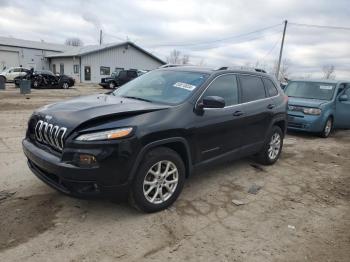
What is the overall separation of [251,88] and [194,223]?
2.68 m

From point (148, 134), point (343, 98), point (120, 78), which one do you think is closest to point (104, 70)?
point (120, 78)

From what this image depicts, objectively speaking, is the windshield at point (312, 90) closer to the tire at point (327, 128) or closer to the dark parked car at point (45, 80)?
the tire at point (327, 128)

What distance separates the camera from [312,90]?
10.1 meters

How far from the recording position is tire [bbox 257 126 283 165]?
5945mm

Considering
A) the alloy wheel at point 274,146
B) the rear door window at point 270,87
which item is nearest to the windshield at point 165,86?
the rear door window at point 270,87

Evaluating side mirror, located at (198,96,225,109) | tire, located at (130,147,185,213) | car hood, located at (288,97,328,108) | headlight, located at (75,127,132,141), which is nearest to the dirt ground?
tire, located at (130,147,185,213)

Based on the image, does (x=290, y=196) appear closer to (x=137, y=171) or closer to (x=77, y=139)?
(x=137, y=171)

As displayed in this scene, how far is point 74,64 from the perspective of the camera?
1515 inches

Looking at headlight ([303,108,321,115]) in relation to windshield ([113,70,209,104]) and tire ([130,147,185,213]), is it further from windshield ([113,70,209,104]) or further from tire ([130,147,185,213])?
tire ([130,147,185,213])

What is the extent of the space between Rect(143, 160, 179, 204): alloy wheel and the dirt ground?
21 cm

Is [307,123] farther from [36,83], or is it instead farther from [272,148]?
[36,83]

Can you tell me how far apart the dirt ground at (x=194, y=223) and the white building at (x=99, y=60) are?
111ft

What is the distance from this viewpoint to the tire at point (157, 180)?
3657 millimetres

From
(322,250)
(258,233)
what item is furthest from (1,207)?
(322,250)
